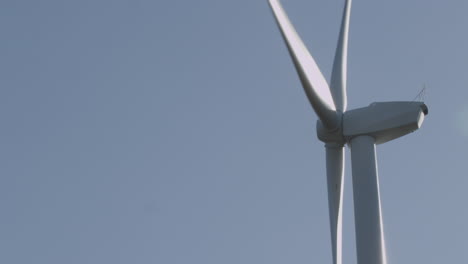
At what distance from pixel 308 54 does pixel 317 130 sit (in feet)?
9.45

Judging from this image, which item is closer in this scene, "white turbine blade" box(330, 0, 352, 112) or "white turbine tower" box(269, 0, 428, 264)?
"white turbine tower" box(269, 0, 428, 264)

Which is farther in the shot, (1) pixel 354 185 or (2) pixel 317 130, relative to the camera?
(2) pixel 317 130

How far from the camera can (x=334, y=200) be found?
26.4 m

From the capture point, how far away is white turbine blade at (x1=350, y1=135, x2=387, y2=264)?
22.9m

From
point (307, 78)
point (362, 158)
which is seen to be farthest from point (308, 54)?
point (362, 158)

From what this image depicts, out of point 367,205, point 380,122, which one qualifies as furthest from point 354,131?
point 367,205

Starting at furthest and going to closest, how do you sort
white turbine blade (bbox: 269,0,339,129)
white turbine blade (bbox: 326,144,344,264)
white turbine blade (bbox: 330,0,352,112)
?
1. white turbine blade (bbox: 330,0,352,112)
2. white turbine blade (bbox: 326,144,344,264)
3. white turbine blade (bbox: 269,0,339,129)

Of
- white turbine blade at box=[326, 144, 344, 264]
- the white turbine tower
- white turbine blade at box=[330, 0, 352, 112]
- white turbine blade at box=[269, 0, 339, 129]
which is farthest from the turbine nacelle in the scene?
white turbine blade at box=[330, 0, 352, 112]

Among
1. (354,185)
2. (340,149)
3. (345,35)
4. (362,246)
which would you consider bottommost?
(362,246)

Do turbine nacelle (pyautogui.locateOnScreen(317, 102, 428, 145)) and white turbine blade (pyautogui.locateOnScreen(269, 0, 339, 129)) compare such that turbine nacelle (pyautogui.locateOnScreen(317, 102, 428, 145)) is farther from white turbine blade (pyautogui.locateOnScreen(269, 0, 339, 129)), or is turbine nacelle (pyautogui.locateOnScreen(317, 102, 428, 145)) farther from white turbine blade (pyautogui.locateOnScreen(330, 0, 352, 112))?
white turbine blade (pyautogui.locateOnScreen(330, 0, 352, 112))

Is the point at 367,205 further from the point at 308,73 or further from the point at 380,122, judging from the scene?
the point at 308,73

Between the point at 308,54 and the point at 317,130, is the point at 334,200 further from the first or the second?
the point at 308,54

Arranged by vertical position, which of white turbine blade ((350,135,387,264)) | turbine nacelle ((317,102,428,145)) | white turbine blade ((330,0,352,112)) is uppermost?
white turbine blade ((330,0,352,112))

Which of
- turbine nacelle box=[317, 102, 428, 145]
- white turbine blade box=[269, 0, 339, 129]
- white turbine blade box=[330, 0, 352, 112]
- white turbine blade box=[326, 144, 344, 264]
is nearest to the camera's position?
white turbine blade box=[269, 0, 339, 129]
